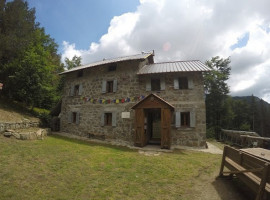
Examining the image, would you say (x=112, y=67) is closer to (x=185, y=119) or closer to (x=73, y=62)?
(x=185, y=119)

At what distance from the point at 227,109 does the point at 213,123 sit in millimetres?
2995

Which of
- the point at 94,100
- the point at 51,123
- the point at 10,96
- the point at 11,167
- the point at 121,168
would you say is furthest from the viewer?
the point at 10,96

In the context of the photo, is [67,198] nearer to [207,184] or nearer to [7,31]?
[207,184]

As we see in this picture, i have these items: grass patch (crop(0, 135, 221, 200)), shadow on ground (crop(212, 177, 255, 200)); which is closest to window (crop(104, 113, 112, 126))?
grass patch (crop(0, 135, 221, 200))

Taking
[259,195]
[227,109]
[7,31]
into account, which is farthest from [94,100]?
[227,109]

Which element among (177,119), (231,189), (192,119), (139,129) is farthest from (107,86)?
(231,189)

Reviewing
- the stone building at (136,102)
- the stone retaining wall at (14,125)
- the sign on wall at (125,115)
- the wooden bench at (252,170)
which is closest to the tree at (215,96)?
the stone building at (136,102)

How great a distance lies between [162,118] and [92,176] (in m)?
5.79

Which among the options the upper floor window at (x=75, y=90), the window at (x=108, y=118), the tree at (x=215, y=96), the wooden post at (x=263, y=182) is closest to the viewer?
A: the wooden post at (x=263, y=182)

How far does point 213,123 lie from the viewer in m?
18.9

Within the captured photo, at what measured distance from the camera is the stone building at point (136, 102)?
9.48 m

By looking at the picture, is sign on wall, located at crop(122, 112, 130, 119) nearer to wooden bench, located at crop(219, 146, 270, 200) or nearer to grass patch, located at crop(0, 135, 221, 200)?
grass patch, located at crop(0, 135, 221, 200)

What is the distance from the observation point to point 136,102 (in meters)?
10.9

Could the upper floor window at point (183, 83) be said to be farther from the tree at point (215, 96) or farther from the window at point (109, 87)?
the tree at point (215, 96)
